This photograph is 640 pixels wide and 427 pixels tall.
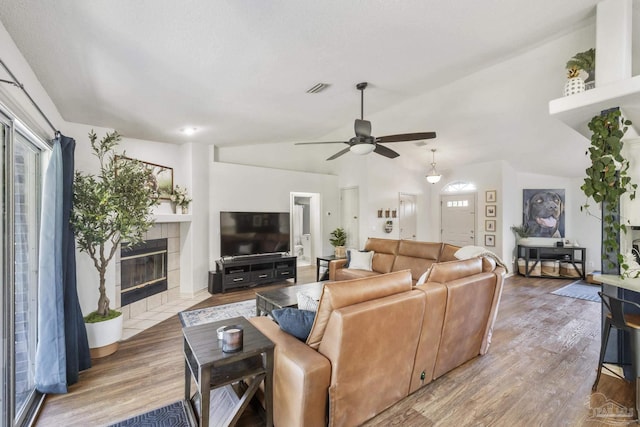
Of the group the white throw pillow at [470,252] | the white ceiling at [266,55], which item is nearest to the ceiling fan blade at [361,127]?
the white ceiling at [266,55]

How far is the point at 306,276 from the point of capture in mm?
6562

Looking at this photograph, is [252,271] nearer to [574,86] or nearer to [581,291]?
[574,86]

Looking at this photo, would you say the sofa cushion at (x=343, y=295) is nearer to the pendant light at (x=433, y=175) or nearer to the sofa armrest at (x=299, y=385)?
the sofa armrest at (x=299, y=385)

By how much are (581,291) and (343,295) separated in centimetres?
597

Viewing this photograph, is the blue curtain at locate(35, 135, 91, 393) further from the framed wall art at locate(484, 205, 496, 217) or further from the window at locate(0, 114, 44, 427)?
the framed wall art at locate(484, 205, 496, 217)

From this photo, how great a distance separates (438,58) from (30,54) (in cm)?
329

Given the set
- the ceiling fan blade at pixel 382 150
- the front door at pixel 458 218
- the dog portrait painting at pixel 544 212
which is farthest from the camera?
the front door at pixel 458 218

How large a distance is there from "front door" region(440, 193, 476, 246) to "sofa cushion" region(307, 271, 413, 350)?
239 inches

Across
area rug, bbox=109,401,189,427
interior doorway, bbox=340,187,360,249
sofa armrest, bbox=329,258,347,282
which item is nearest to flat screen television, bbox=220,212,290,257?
sofa armrest, bbox=329,258,347,282

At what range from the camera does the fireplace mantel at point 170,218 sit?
424cm

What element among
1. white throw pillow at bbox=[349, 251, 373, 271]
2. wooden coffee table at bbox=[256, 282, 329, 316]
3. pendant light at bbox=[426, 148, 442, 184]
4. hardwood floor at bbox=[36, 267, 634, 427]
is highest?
pendant light at bbox=[426, 148, 442, 184]

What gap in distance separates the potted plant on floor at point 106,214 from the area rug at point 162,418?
1.21 meters

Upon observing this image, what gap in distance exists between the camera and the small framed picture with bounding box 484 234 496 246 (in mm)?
6648

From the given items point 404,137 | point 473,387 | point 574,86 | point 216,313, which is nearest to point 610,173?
point 574,86
